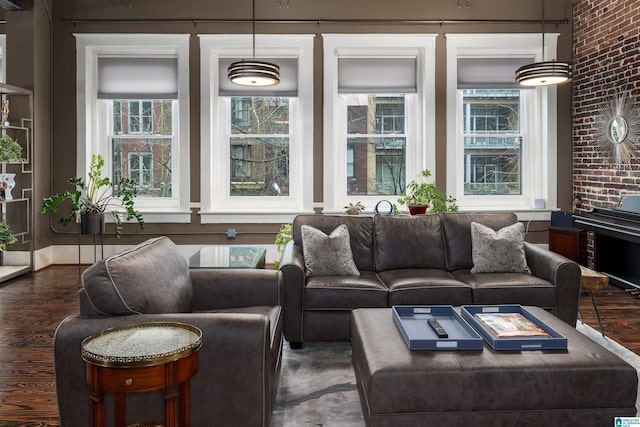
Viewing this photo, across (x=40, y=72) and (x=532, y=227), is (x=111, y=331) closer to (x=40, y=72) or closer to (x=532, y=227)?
(x=40, y=72)

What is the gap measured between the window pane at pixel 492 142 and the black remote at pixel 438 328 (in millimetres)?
4403

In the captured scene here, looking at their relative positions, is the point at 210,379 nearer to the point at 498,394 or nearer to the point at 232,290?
the point at 232,290

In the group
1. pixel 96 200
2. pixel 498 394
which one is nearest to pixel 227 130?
pixel 96 200

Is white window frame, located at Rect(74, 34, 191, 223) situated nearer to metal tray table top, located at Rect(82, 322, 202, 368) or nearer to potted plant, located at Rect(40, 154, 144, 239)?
potted plant, located at Rect(40, 154, 144, 239)

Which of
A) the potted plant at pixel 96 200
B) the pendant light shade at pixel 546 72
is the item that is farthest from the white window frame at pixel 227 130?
the pendant light shade at pixel 546 72

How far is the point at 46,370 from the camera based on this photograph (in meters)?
3.30

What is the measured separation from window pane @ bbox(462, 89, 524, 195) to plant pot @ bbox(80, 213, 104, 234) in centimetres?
445

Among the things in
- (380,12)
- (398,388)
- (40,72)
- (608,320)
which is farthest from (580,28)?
(40,72)

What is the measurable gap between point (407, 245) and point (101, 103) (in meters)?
4.55

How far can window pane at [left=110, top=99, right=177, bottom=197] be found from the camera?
6.79 meters

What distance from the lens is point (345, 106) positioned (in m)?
6.79

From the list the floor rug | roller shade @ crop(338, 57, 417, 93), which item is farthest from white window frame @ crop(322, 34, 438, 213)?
the floor rug

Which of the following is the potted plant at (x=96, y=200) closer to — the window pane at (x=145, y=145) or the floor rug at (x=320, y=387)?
the window pane at (x=145, y=145)

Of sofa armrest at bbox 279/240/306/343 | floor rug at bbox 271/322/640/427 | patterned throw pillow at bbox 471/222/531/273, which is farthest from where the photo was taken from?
patterned throw pillow at bbox 471/222/531/273
